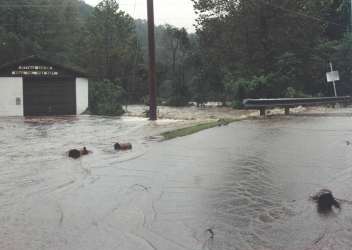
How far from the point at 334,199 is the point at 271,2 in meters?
42.5

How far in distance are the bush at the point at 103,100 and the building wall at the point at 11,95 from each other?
4895 millimetres

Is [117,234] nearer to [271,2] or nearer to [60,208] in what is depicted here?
[60,208]

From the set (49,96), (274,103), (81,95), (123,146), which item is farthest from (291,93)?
(123,146)

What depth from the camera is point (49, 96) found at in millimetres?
36875

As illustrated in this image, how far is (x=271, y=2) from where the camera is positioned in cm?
4844

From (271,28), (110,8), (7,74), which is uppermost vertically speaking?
(110,8)

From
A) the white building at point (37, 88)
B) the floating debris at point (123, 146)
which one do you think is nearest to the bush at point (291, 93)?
the white building at point (37, 88)

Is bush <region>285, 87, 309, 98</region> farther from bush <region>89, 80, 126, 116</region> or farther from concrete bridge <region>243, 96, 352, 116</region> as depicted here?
concrete bridge <region>243, 96, 352, 116</region>

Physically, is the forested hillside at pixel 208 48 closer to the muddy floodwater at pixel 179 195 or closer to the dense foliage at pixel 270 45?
the dense foliage at pixel 270 45

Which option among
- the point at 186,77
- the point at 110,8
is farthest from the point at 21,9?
the point at 186,77

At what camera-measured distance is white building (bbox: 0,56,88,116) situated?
3631cm

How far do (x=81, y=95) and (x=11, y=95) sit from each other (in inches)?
175

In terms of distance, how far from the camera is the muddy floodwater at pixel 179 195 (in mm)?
6254

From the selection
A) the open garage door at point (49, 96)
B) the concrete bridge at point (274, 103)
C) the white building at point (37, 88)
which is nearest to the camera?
the concrete bridge at point (274, 103)
